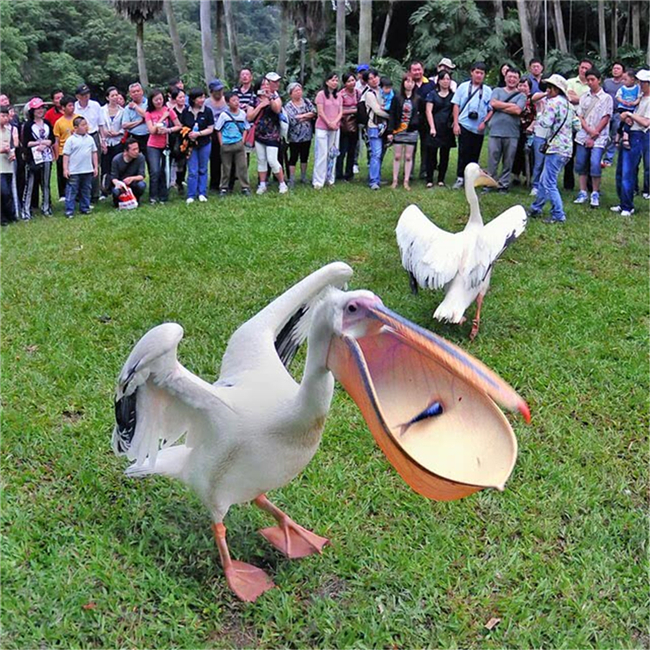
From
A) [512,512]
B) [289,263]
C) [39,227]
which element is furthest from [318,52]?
[512,512]

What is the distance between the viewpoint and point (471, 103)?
1044 centimetres

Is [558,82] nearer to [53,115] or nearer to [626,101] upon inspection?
[626,101]

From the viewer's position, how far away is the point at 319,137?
1058 centimetres

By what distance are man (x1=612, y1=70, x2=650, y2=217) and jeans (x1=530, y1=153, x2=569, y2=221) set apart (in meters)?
1.05

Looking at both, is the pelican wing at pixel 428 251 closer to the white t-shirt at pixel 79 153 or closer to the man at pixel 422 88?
the man at pixel 422 88

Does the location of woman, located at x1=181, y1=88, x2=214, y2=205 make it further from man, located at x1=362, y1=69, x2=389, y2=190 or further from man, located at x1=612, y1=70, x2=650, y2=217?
man, located at x1=612, y1=70, x2=650, y2=217

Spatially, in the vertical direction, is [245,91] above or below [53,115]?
above

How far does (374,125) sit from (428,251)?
18.5 feet

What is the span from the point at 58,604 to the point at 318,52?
22859 mm

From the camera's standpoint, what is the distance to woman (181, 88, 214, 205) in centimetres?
992

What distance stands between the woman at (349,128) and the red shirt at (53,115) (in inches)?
173

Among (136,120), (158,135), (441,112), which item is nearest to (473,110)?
(441,112)

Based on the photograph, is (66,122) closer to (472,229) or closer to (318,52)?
(472,229)

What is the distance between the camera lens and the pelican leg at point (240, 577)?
3.12 metres
